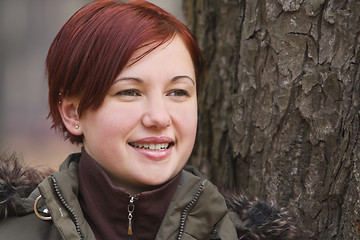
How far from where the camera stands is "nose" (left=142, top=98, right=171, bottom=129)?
1830 millimetres

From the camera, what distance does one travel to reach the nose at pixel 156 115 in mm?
1830

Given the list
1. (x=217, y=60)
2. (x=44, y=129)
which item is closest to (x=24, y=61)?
(x=44, y=129)

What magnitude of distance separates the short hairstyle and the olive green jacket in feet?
1.04

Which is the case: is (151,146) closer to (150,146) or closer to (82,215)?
(150,146)

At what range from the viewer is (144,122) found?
184cm

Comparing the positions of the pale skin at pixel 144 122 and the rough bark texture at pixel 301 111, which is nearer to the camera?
the pale skin at pixel 144 122

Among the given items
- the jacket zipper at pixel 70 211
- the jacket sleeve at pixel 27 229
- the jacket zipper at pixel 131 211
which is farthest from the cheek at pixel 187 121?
the jacket sleeve at pixel 27 229

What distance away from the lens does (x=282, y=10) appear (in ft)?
7.45

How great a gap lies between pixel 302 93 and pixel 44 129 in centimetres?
515

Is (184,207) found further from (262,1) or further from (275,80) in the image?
(262,1)

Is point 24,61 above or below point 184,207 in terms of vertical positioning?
below

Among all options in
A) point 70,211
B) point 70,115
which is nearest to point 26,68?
point 70,115

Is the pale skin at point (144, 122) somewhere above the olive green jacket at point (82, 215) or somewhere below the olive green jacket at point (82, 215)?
above

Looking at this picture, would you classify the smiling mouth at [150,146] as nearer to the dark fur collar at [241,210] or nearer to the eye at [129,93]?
the eye at [129,93]
